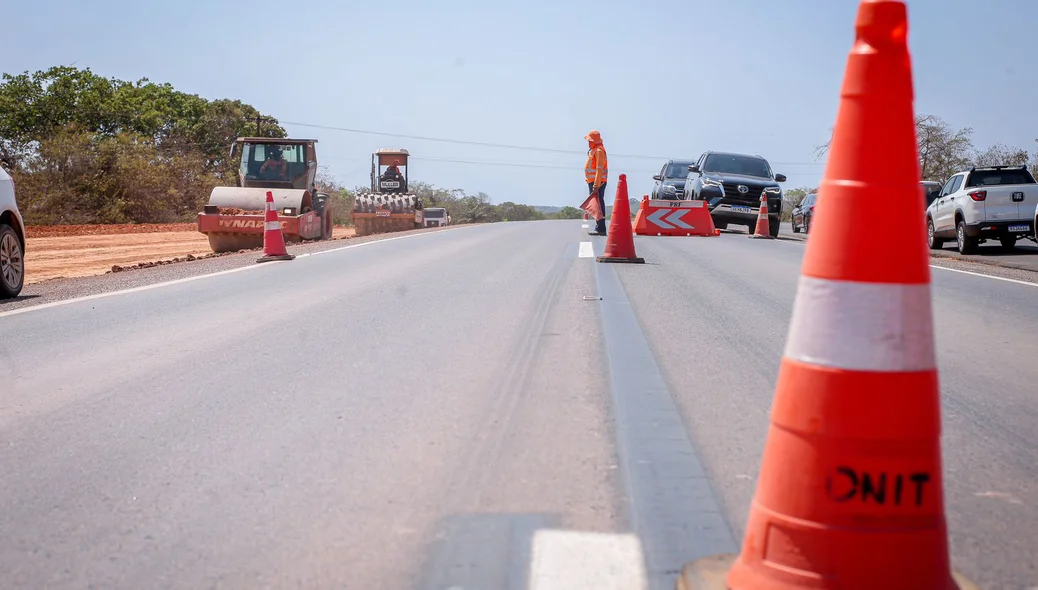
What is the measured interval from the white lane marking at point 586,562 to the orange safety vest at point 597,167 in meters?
19.4

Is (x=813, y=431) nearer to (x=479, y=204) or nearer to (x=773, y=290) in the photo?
(x=773, y=290)

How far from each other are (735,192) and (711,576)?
74.9ft

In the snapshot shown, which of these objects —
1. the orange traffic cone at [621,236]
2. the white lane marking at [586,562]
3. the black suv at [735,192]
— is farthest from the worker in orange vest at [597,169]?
the white lane marking at [586,562]

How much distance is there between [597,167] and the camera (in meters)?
22.2

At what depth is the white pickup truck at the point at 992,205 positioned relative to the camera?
1900 cm

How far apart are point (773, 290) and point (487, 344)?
4546 mm

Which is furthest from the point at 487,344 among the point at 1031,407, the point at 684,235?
the point at 684,235

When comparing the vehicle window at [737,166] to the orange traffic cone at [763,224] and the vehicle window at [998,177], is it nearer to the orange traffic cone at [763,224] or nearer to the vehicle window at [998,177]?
the orange traffic cone at [763,224]

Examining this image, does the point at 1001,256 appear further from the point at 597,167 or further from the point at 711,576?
the point at 711,576

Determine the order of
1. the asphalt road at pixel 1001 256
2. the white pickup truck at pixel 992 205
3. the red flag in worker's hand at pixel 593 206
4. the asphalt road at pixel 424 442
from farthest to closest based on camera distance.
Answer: the red flag in worker's hand at pixel 593 206, the white pickup truck at pixel 992 205, the asphalt road at pixel 1001 256, the asphalt road at pixel 424 442

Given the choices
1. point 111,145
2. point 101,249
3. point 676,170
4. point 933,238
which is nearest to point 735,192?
point 933,238

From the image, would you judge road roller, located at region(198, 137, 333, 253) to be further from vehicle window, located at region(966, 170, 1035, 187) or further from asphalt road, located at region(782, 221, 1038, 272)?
vehicle window, located at region(966, 170, 1035, 187)

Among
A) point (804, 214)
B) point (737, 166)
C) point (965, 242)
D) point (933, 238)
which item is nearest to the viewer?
point (965, 242)

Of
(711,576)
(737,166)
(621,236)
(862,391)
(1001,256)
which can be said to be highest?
(737,166)
